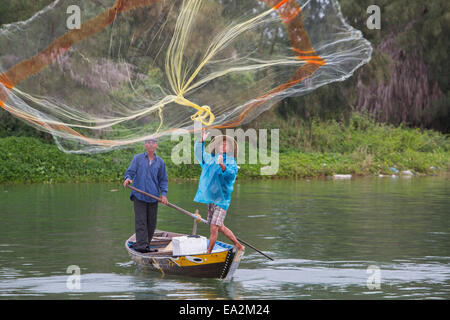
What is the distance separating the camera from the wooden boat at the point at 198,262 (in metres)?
10.7

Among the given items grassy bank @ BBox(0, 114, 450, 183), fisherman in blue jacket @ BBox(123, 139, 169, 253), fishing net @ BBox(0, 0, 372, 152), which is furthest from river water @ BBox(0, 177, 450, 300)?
grassy bank @ BBox(0, 114, 450, 183)

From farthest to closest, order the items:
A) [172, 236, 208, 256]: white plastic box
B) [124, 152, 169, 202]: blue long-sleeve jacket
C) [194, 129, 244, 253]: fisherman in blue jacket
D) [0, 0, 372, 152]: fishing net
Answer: [0, 0, 372, 152]: fishing net → [124, 152, 169, 202]: blue long-sleeve jacket → [172, 236, 208, 256]: white plastic box → [194, 129, 244, 253]: fisherman in blue jacket

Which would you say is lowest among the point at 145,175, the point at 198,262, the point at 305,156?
the point at 198,262

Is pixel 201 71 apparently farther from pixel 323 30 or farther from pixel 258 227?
pixel 258 227

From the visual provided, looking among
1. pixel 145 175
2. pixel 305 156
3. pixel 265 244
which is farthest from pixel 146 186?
pixel 305 156

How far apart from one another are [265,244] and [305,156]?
18.1 m

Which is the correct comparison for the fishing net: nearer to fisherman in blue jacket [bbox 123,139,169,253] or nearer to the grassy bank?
fisherman in blue jacket [bbox 123,139,169,253]

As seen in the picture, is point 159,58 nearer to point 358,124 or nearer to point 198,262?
point 198,262

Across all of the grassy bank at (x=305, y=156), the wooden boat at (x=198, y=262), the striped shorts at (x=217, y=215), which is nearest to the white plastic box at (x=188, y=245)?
the wooden boat at (x=198, y=262)

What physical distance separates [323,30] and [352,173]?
777 inches

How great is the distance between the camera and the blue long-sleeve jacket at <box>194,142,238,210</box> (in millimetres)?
10953

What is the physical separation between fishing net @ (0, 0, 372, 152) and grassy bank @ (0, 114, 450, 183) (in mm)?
16025

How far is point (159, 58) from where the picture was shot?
38.6ft

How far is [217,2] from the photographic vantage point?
11969 mm
